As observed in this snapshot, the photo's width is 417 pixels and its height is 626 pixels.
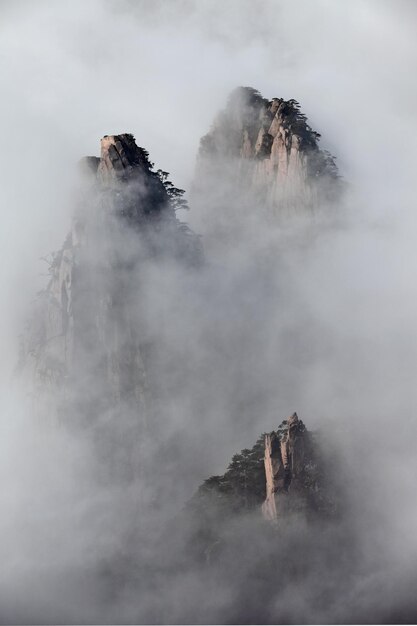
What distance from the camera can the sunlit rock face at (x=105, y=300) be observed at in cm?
16350

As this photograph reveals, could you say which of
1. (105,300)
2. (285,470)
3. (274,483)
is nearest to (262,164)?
(105,300)

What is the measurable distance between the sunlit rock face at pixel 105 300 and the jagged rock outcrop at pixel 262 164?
1881cm

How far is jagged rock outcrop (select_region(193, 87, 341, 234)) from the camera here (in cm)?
18312

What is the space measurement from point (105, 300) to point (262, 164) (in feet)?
111

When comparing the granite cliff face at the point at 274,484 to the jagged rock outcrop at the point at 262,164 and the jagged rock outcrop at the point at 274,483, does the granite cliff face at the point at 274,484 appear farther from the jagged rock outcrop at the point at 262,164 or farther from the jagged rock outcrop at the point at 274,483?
the jagged rock outcrop at the point at 262,164

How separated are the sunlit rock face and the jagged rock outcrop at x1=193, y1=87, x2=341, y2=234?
61.7ft

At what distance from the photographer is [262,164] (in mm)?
186750

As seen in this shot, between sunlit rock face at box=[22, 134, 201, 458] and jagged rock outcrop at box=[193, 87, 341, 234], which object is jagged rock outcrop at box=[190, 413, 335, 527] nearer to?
sunlit rock face at box=[22, 134, 201, 458]

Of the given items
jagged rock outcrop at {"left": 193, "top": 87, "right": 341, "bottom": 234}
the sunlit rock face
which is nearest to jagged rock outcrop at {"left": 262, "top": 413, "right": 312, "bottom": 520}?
the sunlit rock face

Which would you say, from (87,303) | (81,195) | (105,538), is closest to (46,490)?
(105,538)

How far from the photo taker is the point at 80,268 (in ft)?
544

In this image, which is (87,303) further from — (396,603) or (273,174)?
(396,603)

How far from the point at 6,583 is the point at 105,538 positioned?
11517 mm

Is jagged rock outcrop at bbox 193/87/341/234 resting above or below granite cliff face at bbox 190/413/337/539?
above
